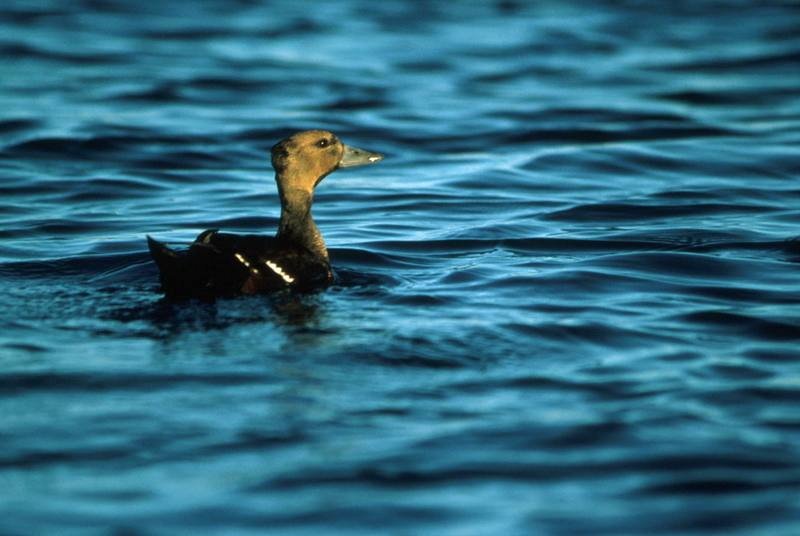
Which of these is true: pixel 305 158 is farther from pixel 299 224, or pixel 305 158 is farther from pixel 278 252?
pixel 278 252

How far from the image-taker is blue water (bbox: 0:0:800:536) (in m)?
4.95

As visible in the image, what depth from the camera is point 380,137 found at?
15031 mm

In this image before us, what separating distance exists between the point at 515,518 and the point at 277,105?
12.4m

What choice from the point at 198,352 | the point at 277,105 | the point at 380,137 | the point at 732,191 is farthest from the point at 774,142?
the point at 198,352

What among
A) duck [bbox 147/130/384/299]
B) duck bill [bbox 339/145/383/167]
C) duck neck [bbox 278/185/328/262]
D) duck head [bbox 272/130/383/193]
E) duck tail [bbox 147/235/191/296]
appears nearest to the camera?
duck tail [bbox 147/235/191/296]

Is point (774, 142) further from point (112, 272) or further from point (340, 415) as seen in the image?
point (340, 415)

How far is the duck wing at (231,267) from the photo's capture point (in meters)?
7.31

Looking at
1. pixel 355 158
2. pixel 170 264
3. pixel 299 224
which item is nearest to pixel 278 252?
pixel 299 224

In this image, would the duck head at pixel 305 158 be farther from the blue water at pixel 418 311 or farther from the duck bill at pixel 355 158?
the blue water at pixel 418 311

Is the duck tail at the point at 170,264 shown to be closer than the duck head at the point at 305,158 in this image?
Yes

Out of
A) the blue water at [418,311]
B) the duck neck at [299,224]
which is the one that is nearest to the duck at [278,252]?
the duck neck at [299,224]

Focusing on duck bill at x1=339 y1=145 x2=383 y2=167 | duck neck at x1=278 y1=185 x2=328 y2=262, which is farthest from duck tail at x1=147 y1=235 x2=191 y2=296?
duck bill at x1=339 y1=145 x2=383 y2=167

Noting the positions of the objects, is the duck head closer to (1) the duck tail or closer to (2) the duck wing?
(2) the duck wing

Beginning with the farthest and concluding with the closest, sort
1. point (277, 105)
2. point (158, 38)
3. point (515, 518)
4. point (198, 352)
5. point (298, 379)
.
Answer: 1. point (158, 38)
2. point (277, 105)
3. point (198, 352)
4. point (298, 379)
5. point (515, 518)
